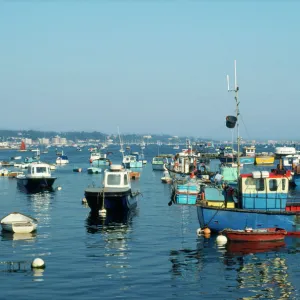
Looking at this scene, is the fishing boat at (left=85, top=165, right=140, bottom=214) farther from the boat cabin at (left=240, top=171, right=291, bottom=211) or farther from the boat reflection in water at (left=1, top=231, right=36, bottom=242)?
the boat cabin at (left=240, top=171, right=291, bottom=211)

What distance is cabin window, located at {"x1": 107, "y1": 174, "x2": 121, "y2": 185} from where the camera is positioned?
6322cm

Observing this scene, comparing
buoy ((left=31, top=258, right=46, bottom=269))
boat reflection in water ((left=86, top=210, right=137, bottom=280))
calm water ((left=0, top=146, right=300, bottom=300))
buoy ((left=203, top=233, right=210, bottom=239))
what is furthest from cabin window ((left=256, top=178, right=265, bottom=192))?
buoy ((left=31, top=258, right=46, bottom=269))

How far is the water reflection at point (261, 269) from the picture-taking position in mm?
32469

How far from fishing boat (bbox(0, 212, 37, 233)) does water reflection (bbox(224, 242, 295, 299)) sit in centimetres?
1565

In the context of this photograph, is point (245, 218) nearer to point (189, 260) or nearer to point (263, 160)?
point (189, 260)

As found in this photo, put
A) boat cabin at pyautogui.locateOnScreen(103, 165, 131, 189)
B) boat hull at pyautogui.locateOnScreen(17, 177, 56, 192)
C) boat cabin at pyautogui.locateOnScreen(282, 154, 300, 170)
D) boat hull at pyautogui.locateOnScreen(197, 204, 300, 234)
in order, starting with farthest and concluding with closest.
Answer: boat cabin at pyautogui.locateOnScreen(282, 154, 300, 170), boat hull at pyautogui.locateOnScreen(17, 177, 56, 192), boat cabin at pyautogui.locateOnScreen(103, 165, 131, 189), boat hull at pyautogui.locateOnScreen(197, 204, 300, 234)

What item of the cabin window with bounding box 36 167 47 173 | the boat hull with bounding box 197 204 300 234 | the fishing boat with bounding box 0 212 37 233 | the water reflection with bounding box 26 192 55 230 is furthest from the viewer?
the cabin window with bounding box 36 167 47 173

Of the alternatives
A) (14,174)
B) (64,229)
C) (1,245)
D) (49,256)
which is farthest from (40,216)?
(14,174)

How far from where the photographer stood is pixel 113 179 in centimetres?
6331

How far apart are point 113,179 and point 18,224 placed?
53.5 ft

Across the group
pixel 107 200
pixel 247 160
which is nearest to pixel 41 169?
pixel 107 200

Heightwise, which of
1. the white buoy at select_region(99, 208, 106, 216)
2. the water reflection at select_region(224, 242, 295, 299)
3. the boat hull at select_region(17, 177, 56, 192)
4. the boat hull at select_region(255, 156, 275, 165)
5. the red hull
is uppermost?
the boat hull at select_region(255, 156, 275, 165)

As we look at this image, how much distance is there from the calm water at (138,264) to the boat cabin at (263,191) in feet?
9.77

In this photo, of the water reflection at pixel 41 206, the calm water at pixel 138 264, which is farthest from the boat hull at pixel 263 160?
the calm water at pixel 138 264
